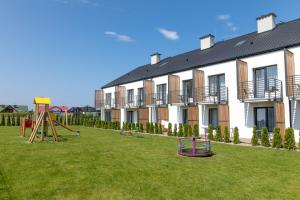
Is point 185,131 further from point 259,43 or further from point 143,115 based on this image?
point 143,115

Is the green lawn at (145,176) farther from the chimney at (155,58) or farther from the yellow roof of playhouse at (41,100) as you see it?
the chimney at (155,58)

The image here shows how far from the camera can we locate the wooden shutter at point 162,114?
23.1 meters

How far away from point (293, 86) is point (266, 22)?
8254mm

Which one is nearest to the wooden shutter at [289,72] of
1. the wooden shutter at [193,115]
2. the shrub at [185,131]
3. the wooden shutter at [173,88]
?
the wooden shutter at [193,115]

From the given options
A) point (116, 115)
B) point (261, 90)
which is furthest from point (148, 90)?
point (261, 90)

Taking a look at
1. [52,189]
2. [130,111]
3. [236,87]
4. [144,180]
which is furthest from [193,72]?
[52,189]

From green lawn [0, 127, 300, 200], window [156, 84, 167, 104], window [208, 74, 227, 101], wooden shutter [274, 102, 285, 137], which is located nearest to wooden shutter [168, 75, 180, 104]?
window [156, 84, 167, 104]

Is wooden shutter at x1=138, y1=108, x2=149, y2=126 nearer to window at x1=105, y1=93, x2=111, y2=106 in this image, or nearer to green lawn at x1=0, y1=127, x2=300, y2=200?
window at x1=105, y1=93, x2=111, y2=106

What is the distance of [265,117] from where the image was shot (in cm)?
1609

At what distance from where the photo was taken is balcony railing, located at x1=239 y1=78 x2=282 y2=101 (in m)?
Result: 15.0

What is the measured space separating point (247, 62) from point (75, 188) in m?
14.5

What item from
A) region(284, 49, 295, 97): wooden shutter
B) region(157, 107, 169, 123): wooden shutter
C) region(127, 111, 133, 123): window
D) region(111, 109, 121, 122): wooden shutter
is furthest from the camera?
region(111, 109, 121, 122): wooden shutter

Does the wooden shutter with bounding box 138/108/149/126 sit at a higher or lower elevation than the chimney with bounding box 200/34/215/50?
lower

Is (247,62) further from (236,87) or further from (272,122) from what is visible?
(272,122)
